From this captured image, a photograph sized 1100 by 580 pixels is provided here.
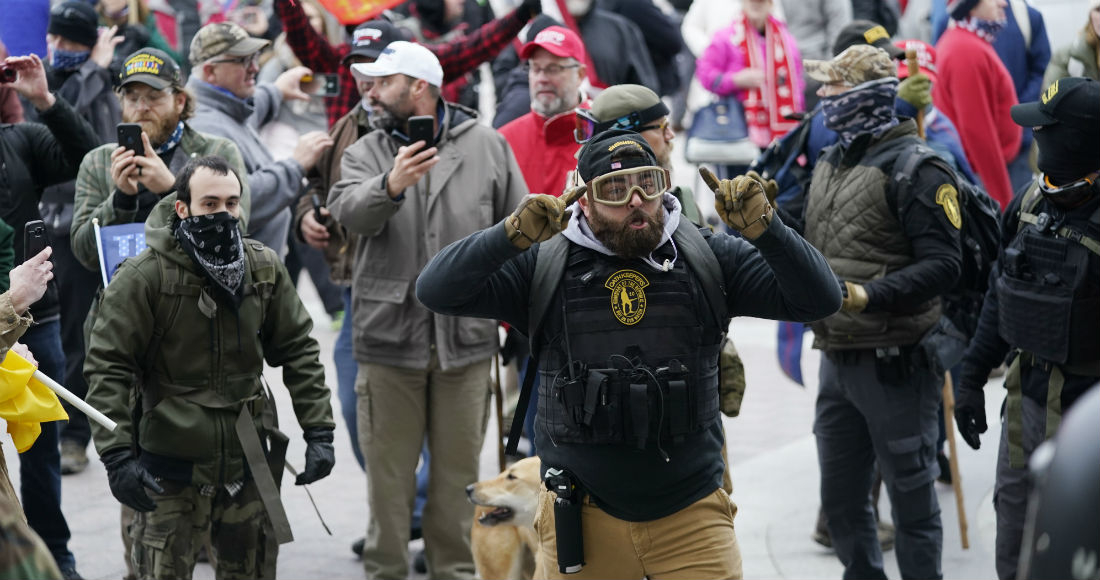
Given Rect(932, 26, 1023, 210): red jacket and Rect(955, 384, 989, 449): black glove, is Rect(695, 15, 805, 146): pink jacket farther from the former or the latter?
Rect(955, 384, 989, 449): black glove

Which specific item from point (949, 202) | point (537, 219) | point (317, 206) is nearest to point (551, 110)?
point (317, 206)

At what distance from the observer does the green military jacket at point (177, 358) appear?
15.9 feet

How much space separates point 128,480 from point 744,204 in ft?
7.52

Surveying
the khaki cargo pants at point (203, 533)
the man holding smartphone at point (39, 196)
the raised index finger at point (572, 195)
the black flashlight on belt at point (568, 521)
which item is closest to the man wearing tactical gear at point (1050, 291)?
the black flashlight on belt at point (568, 521)

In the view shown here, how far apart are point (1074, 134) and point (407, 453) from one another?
3.10 metres

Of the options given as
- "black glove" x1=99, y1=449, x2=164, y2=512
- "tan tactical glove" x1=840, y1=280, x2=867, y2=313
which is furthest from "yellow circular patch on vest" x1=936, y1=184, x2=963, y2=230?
"black glove" x1=99, y1=449, x2=164, y2=512

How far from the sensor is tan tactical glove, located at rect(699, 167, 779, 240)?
13.3 ft

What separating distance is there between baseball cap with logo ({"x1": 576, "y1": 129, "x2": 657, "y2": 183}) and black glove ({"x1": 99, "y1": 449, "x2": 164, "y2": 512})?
184cm

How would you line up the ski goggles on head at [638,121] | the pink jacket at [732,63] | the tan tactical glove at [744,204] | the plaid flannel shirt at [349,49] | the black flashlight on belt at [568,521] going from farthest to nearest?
the pink jacket at [732,63] < the plaid flannel shirt at [349,49] < the ski goggles on head at [638,121] < the black flashlight on belt at [568,521] < the tan tactical glove at [744,204]

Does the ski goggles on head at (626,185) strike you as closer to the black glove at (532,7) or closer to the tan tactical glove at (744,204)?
the tan tactical glove at (744,204)

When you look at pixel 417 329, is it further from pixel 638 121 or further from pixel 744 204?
pixel 744 204

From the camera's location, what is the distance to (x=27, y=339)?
618 centimetres

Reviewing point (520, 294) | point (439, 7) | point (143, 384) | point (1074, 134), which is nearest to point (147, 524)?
point (143, 384)

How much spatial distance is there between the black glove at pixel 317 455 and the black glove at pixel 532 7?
3.18 m
